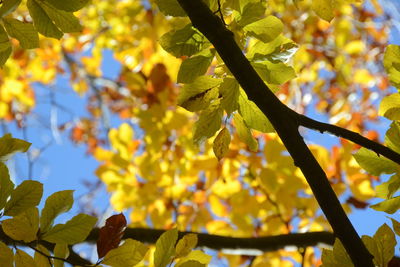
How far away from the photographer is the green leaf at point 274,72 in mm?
755

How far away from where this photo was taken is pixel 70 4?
74cm

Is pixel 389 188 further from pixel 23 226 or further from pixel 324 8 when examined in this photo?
pixel 23 226

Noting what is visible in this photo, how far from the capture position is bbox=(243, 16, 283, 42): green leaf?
0.75 m

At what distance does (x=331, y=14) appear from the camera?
0.90 metres

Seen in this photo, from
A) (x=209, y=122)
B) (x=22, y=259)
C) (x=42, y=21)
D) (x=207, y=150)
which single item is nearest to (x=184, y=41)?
(x=209, y=122)

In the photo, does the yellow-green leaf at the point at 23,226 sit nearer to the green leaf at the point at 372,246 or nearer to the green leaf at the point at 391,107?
the green leaf at the point at 372,246

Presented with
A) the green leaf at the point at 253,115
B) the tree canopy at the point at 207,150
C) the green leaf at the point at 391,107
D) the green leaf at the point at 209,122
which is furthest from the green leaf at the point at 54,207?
the green leaf at the point at 391,107

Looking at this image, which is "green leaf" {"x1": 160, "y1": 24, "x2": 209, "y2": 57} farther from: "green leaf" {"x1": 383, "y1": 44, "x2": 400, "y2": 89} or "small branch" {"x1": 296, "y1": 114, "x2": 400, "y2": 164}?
"green leaf" {"x1": 383, "y1": 44, "x2": 400, "y2": 89}

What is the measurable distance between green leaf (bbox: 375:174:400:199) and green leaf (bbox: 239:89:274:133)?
0.25 m

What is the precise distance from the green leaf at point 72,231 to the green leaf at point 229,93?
326 millimetres

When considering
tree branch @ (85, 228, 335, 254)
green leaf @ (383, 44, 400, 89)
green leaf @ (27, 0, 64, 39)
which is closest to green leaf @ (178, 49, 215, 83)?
green leaf @ (27, 0, 64, 39)

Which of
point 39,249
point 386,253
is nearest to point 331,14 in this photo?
point 386,253

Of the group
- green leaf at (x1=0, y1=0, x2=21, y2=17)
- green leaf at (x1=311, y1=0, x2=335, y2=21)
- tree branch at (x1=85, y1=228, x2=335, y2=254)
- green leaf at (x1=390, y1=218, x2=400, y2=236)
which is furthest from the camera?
tree branch at (x1=85, y1=228, x2=335, y2=254)

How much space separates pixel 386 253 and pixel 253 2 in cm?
51
